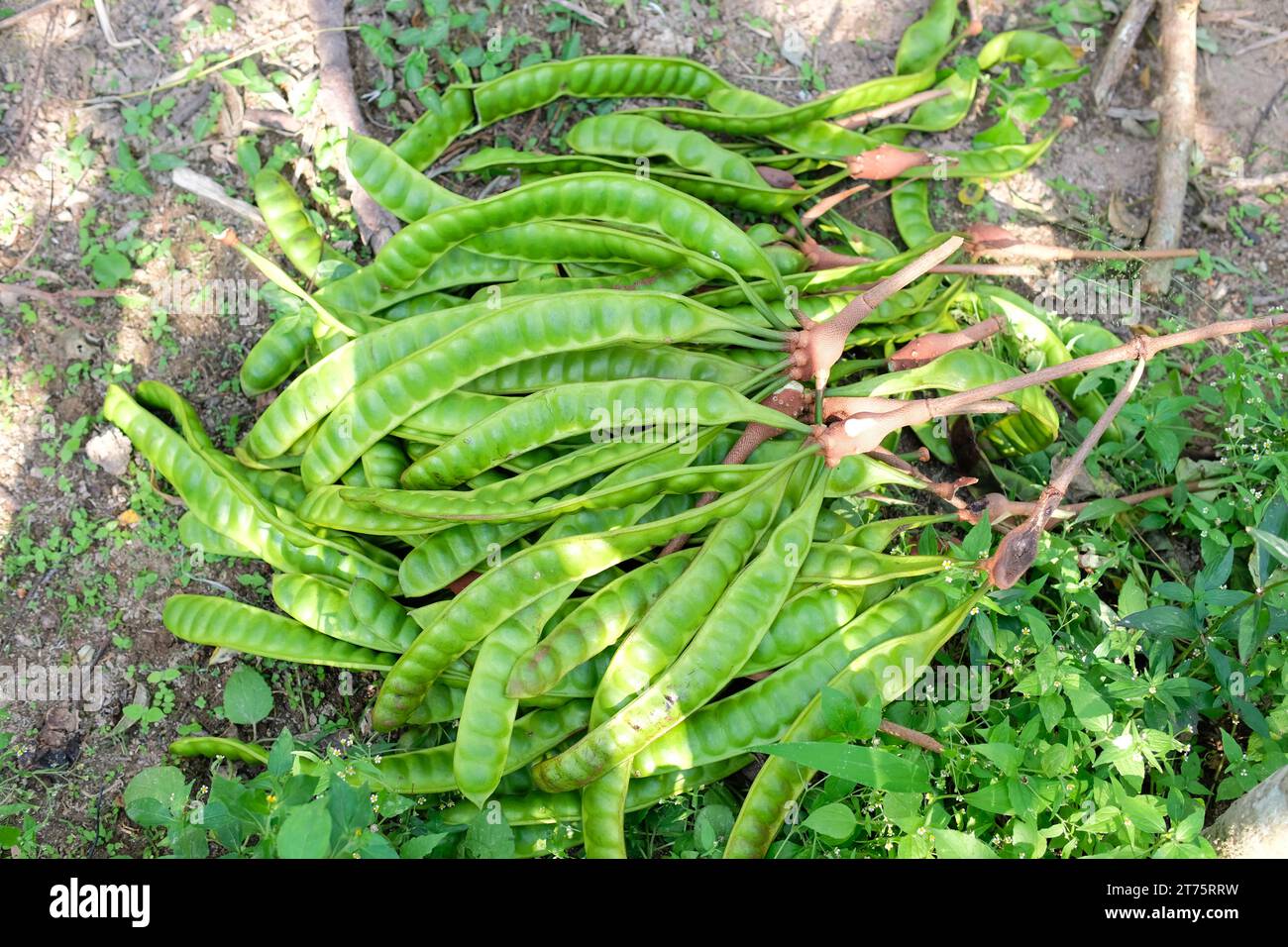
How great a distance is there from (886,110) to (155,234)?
9.39 feet

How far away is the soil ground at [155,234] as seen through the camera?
3291mm

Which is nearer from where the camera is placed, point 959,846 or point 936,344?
point 959,846

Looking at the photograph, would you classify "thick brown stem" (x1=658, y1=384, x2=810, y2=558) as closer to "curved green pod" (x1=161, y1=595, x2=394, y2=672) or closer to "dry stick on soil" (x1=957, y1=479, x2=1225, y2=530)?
"dry stick on soil" (x1=957, y1=479, x2=1225, y2=530)

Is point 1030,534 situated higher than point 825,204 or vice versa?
point 825,204

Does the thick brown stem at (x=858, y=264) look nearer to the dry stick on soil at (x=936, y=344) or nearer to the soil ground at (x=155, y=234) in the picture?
Result: the dry stick on soil at (x=936, y=344)

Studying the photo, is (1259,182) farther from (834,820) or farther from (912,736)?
(834,820)

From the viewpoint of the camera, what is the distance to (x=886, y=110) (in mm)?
3869

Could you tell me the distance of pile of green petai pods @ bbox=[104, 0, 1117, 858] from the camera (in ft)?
9.56

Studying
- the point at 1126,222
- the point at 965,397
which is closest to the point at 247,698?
the point at 965,397

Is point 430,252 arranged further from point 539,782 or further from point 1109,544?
point 1109,544

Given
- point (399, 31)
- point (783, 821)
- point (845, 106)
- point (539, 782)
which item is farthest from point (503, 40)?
point (783, 821)

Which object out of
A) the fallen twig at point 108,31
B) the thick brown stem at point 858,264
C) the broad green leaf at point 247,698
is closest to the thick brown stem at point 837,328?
the thick brown stem at point 858,264

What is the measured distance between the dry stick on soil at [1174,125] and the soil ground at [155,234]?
0.36 ft

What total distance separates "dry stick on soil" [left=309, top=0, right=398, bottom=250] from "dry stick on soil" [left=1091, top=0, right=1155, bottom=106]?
9.94 feet
